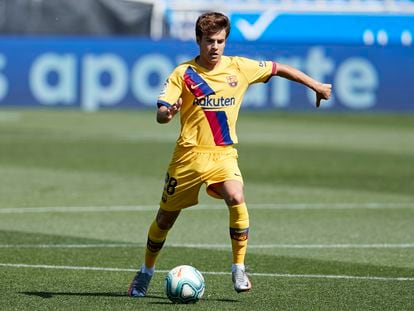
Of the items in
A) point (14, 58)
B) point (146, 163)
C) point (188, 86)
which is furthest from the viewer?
point (14, 58)

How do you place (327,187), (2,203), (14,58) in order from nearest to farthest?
(2,203) < (327,187) < (14,58)

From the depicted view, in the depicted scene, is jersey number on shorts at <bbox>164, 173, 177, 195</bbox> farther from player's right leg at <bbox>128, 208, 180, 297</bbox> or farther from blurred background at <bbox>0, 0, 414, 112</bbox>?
blurred background at <bbox>0, 0, 414, 112</bbox>

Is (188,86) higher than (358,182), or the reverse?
(188,86)

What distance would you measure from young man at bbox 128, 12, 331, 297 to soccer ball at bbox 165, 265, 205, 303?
0.34 metres

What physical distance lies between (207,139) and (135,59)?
1744 centimetres

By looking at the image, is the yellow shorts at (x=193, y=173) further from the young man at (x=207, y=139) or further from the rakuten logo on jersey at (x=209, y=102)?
the rakuten logo on jersey at (x=209, y=102)

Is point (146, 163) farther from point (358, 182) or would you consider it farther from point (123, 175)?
point (358, 182)

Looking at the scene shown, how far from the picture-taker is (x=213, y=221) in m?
12.1

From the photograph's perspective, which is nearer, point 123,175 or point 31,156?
point 123,175

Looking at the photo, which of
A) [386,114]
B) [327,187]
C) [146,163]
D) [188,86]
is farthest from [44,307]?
[386,114]

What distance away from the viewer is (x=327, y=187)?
15156mm

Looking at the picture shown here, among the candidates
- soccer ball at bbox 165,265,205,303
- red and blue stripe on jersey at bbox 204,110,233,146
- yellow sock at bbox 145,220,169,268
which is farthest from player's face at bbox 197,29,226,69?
soccer ball at bbox 165,265,205,303

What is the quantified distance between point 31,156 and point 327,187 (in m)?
5.35

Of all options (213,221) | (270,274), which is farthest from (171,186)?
(213,221)
